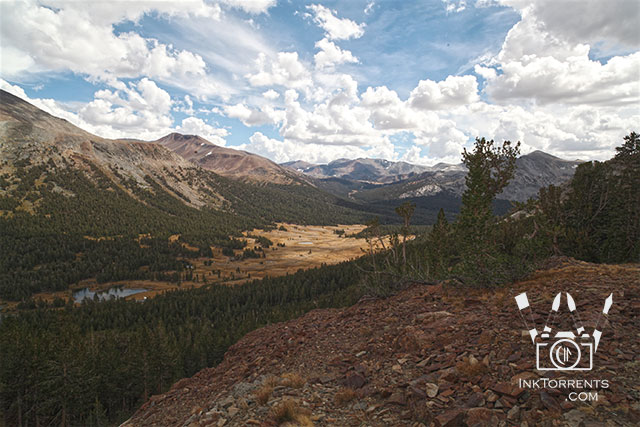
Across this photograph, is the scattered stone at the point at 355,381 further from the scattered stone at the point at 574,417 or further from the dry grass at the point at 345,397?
the scattered stone at the point at 574,417

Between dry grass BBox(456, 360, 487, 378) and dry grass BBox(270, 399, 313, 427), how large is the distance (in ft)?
20.1

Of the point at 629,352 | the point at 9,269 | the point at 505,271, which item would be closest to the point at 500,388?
the point at 629,352

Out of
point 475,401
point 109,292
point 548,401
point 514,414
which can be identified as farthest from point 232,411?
point 109,292

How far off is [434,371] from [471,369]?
1.82 meters

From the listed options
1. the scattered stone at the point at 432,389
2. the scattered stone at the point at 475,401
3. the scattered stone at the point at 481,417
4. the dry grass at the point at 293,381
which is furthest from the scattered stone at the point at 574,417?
the dry grass at the point at 293,381

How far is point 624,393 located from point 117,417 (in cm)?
8156

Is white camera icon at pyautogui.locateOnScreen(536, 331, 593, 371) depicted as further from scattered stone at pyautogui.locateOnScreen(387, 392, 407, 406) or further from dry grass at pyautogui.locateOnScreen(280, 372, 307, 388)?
dry grass at pyautogui.locateOnScreen(280, 372, 307, 388)

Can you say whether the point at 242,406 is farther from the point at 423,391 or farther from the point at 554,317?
the point at 554,317

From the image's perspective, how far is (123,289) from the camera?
564 ft

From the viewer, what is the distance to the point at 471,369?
36.4 feet

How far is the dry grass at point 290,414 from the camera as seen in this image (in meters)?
11.1

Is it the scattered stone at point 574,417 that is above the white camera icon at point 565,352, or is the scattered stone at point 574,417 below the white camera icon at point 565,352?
below

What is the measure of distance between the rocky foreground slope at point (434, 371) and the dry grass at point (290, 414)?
0.15 ft

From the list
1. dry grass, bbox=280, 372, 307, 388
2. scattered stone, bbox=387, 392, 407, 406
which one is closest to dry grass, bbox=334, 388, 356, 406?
scattered stone, bbox=387, 392, 407, 406
